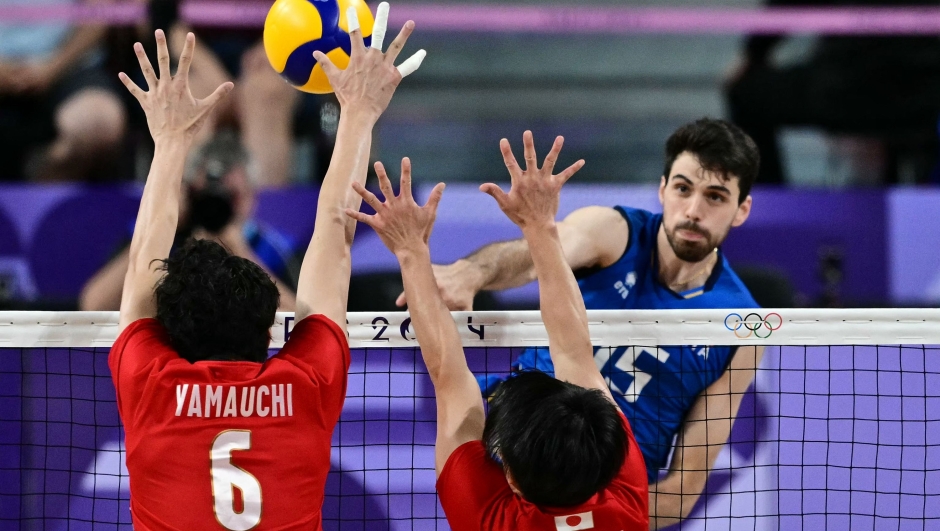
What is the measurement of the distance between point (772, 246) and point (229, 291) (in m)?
4.89

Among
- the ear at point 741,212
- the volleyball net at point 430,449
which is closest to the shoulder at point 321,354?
the volleyball net at point 430,449

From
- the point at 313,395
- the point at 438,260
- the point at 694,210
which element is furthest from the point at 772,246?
the point at 313,395

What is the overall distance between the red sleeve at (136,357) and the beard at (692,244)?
2.32m

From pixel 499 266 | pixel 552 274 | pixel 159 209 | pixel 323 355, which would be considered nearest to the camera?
pixel 323 355

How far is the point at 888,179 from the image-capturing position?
7.89 meters

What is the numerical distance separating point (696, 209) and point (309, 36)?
70.3 inches

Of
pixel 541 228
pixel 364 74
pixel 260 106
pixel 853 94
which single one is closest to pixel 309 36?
pixel 364 74

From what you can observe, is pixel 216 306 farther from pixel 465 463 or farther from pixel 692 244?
pixel 692 244

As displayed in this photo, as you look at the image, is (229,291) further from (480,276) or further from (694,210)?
(694,210)

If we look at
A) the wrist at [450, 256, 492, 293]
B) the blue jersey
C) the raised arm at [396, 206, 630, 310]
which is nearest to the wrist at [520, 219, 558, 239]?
the raised arm at [396, 206, 630, 310]

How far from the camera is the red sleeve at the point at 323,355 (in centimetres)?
269

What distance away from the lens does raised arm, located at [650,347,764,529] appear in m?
4.09

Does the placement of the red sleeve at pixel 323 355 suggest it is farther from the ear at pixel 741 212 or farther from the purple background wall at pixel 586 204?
the purple background wall at pixel 586 204

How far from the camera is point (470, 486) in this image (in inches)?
107
